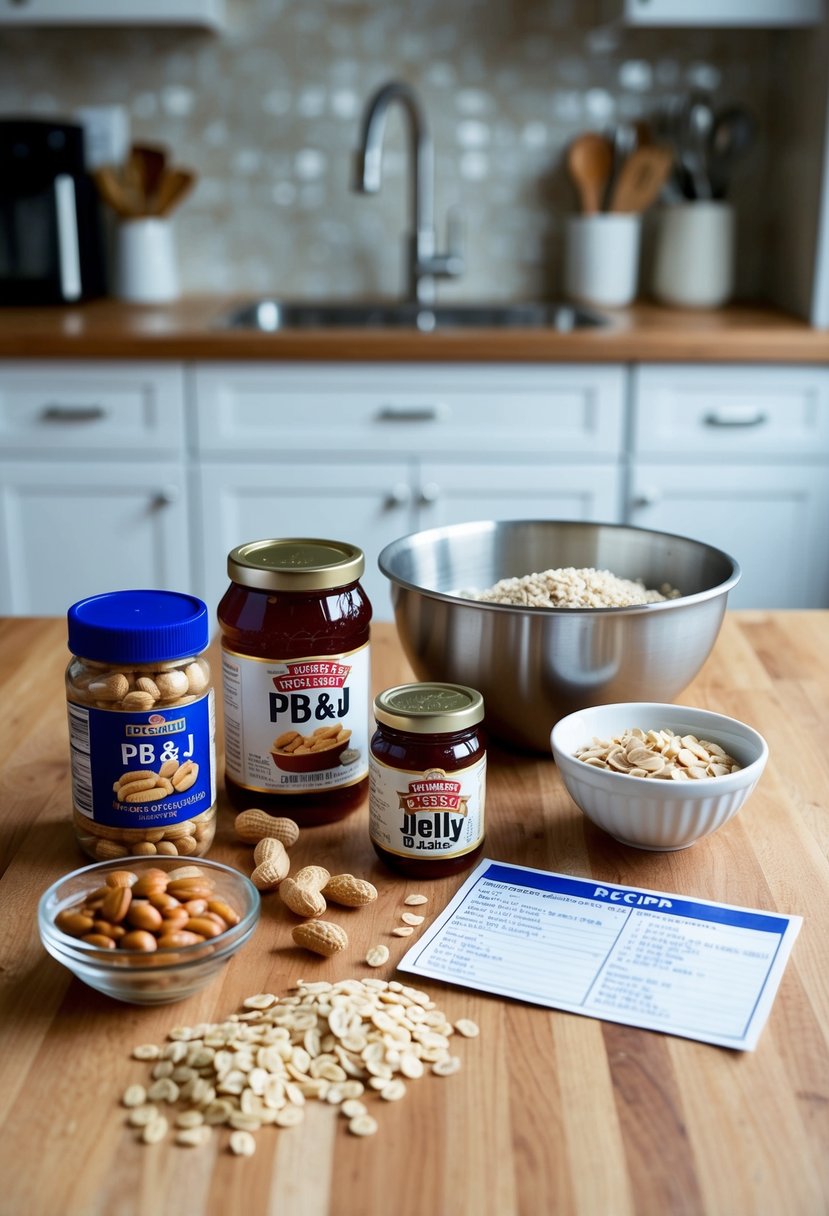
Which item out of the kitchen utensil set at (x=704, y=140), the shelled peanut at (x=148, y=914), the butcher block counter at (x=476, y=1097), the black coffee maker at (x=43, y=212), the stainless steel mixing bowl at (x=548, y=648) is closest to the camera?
the butcher block counter at (x=476, y=1097)

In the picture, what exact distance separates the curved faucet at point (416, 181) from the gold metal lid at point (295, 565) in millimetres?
1870

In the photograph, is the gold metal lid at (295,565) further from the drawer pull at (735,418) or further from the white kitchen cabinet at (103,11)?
the white kitchen cabinet at (103,11)

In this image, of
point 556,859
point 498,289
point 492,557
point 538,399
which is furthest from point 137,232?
point 556,859

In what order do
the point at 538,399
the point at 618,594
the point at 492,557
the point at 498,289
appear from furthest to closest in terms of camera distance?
1. the point at 498,289
2. the point at 538,399
3. the point at 492,557
4. the point at 618,594

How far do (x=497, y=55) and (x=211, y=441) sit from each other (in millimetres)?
1267

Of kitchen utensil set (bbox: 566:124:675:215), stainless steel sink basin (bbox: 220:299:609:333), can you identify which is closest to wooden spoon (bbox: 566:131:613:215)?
kitchen utensil set (bbox: 566:124:675:215)

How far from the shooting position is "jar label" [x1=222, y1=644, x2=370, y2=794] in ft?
3.02

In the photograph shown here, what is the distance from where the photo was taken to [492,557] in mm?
1277

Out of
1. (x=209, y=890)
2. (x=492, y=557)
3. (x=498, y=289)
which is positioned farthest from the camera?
(x=498, y=289)

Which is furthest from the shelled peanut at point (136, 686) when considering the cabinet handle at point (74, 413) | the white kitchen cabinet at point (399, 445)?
the cabinet handle at point (74, 413)

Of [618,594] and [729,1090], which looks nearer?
[729,1090]

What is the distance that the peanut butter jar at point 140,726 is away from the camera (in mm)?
833

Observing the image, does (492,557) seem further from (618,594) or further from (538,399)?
(538,399)

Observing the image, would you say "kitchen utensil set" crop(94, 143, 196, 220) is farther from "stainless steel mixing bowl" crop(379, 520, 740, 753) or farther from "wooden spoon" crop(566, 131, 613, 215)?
"stainless steel mixing bowl" crop(379, 520, 740, 753)
